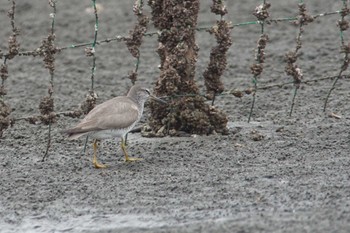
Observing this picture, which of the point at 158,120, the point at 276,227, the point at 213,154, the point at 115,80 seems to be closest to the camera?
the point at 276,227

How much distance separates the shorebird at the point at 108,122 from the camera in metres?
8.95

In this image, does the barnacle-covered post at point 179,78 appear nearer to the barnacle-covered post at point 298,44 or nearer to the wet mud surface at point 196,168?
the wet mud surface at point 196,168

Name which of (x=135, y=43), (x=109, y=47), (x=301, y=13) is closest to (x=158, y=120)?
(x=135, y=43)

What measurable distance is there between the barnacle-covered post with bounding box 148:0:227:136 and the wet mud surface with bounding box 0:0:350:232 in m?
0.17

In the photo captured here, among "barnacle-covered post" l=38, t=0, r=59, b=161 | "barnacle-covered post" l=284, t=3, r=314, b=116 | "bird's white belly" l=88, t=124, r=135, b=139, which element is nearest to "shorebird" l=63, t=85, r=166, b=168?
"bird's white belly" l=88, t=124, r=135, b=139

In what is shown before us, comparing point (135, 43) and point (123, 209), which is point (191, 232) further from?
point (135, 43)

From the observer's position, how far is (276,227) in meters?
6.80

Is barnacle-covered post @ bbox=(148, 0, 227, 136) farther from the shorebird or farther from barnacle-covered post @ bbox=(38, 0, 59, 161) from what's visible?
barnacle-covered post @ bbox=(38, 0, 59, 161)

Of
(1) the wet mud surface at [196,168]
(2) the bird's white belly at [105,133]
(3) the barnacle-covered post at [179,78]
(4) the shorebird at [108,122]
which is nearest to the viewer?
(1) the wet mud surface at [196,168]

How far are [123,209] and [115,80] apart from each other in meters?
5.61

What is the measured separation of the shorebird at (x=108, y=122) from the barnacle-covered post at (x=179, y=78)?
51 cm

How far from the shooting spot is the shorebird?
8953mm

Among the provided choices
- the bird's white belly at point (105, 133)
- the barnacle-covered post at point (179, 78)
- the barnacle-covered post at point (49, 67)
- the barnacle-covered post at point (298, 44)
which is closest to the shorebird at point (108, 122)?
the bird's white belly at point (105, 133)

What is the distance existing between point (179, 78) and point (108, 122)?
107 centimetres
